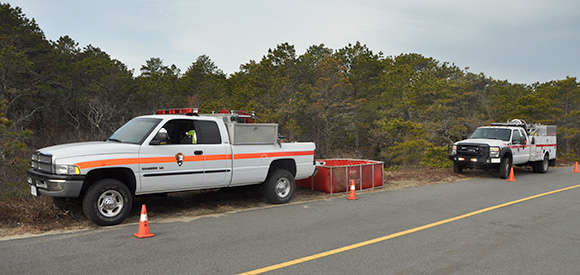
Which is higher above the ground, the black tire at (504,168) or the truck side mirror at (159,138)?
the truck side mirror at (159,138)

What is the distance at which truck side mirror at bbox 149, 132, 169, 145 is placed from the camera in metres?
7.34

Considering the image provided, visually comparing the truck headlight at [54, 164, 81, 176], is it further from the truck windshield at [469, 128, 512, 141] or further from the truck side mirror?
the truck windshield at [469, 128, 512, 141]

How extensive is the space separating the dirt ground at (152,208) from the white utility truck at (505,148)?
13.9 feet

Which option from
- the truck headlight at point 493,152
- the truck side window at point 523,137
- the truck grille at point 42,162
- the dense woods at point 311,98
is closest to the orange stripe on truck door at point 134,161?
the truck grille at point 42,162

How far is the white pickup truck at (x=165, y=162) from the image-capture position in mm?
6773

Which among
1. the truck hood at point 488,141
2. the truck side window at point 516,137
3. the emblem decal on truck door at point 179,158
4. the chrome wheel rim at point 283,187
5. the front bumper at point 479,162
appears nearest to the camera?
the emblem decal on truck door at point 179,158

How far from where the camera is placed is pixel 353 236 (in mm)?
6707

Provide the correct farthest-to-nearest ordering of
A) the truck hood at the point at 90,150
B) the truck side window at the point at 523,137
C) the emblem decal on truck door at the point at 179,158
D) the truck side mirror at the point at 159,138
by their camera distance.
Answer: the truck side window at the point at 523,137 < the emblem decal on truck door at the point at 179,158 < the truck side mirror at the point at 159,138 < the truck hood at the point at 90,150

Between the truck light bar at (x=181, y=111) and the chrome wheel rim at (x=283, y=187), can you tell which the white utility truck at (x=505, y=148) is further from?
the truck light bar at (x=181, y=111)

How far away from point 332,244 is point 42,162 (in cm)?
507

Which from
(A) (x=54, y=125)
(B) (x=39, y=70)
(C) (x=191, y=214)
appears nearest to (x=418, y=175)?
(C) (x=191, y=214)

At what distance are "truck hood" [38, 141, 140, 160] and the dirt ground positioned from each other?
121 centimetres

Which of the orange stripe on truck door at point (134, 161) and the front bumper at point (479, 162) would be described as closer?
the orange stripe on truck door at point (134, 161)

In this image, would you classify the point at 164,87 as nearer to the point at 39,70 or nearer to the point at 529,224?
the point at 39,70
